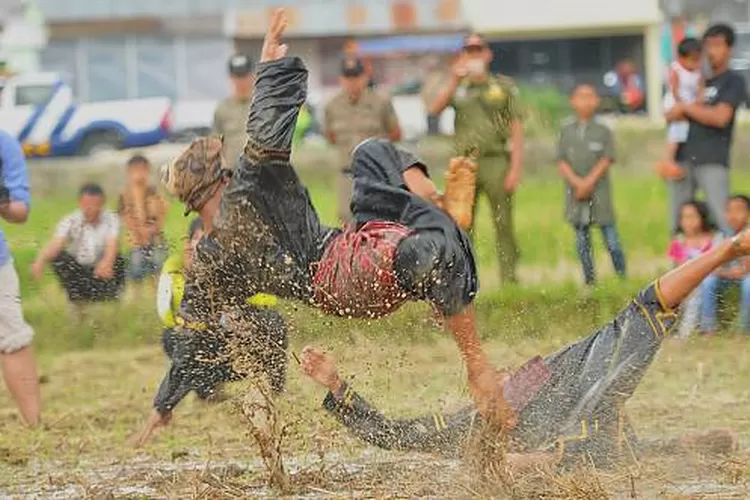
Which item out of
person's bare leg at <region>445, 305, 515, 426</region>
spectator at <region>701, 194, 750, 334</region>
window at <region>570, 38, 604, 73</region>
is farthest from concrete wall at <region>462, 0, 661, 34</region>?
person's bare leg at <region>445, 305, 515, 426</region>

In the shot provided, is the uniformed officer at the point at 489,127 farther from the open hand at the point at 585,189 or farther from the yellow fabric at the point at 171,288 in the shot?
the yellow fabric at the point at 171,288

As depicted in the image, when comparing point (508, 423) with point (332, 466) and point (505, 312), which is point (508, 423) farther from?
point (505, 312)

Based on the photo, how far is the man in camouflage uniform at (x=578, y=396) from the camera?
19.7ft

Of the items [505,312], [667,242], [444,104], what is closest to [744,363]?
[505,312]

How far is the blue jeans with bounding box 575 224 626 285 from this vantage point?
10.9m

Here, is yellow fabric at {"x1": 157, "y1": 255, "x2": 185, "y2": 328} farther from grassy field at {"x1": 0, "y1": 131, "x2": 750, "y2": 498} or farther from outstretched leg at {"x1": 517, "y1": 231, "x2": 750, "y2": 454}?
outstretched leg at {"x1": 517, "y1": 231, "x2": 750, "y2": 454}

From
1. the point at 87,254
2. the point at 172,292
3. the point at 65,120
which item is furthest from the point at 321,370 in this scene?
the point at 65,120

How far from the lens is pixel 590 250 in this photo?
11180 millimetres

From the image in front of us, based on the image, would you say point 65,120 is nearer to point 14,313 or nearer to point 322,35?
point 322,35

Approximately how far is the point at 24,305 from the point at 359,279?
5277 millimetres

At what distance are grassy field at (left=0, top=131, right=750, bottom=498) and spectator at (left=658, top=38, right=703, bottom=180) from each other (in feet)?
2.17

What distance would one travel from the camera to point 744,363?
8.70 meters

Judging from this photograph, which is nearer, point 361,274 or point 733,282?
point 361,274

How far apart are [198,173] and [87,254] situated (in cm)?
302
